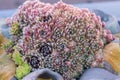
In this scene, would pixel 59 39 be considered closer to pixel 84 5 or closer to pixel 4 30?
pixel 4 30

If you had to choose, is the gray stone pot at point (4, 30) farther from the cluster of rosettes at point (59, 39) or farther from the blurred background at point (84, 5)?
the blurred background at point (84, 5)

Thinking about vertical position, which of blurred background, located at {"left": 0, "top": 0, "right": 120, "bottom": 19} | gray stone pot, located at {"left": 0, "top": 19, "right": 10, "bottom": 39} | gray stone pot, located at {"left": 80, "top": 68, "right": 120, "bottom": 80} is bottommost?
gray stone pot, located at {"left": 80, "top": 68, "right": 120, "bottom": 80}

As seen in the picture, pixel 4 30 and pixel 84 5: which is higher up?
pixel 84 5

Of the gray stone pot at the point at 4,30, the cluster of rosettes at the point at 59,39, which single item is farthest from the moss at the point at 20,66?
the gray stone pot at the point at 4,30

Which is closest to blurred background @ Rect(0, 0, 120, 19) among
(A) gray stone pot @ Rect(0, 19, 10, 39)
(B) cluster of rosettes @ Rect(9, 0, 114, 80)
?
(A) gray stone pot @ Rect(0, 19, 10, 39)

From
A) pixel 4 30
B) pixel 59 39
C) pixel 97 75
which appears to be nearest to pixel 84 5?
pixel 4 30

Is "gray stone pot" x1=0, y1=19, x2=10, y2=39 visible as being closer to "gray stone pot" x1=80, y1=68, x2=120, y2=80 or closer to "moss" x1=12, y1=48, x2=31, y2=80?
"moss" x1=12, y1=48, x2=31, y2=80

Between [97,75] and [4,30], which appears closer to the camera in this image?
[97,75]

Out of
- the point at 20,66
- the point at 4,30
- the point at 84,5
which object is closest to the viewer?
the point at 20,66

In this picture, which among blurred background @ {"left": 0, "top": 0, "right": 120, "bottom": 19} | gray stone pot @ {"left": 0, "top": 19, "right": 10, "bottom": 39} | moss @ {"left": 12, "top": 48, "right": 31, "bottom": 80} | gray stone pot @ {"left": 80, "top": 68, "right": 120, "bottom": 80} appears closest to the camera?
gray stone pot @ {"left": 80, "top": 68, "right": 120, "bottom": 80}

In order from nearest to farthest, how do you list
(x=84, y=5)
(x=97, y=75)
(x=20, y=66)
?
(x=97, y=75) < (x=20, y=66) < (x=84, y=5)
